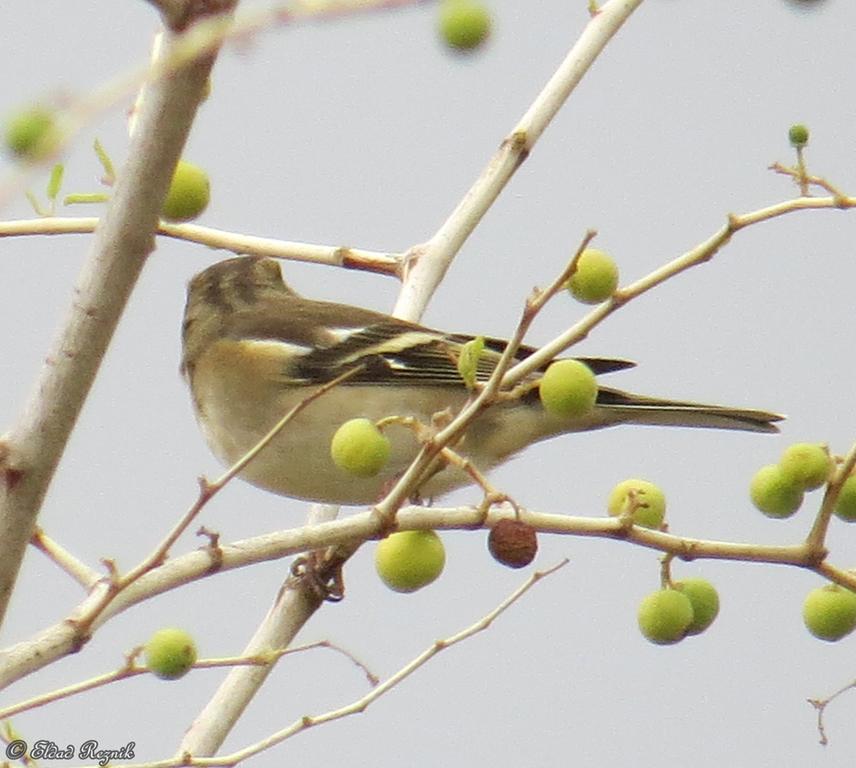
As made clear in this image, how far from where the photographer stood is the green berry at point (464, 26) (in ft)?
4.38

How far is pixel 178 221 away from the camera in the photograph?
1986mm

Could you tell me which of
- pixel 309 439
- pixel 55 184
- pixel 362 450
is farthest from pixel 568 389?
pixel 309 439

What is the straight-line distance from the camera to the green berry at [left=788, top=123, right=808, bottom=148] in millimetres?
2078

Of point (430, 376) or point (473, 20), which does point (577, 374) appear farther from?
point (430, 376)

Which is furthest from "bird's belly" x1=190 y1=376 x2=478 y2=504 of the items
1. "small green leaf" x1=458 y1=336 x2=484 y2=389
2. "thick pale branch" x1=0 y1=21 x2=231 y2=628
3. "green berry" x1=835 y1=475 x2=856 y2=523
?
"thick pale branch" x1=0 y1=21 x2=231 y2=628

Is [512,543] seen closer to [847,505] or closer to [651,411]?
[847,505]

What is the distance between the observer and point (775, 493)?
2.07 metres

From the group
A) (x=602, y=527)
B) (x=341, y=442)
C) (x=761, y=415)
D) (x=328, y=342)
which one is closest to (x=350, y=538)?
(x=341, y=442)

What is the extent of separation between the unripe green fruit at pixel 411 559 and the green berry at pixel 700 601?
1.27 feet

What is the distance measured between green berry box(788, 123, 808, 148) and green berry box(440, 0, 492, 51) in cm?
85

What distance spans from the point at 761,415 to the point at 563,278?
193 centimetres

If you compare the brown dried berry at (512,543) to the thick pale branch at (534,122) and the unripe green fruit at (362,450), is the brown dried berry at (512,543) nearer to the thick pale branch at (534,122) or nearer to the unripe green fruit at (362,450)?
the unripe green fruit at (362,450)

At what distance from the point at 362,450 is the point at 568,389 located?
11.5 inches

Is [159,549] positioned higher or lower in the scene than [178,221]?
lower
